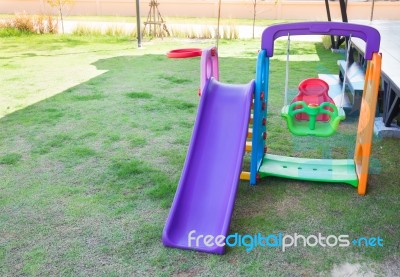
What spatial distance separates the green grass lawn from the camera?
6.73 feet

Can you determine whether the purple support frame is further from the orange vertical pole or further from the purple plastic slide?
the purple plastic slide

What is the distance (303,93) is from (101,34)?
28.7 feet

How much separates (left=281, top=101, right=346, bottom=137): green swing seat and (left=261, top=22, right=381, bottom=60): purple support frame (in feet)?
1.25

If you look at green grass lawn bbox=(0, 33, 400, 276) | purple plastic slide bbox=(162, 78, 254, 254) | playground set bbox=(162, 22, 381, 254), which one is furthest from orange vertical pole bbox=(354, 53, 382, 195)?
purple plastic slide bbox=(162, 78, 254, 254)

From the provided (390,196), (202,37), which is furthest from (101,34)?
(390,196)

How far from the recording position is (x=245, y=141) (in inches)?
98.0

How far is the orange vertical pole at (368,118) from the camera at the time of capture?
8.06 feet

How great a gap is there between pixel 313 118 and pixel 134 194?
4.03 feet

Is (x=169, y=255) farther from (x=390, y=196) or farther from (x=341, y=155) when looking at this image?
(x=341, y=155)

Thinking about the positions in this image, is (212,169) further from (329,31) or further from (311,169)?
(329,31)

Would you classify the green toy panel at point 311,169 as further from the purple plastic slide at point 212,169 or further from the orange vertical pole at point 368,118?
the purple plastic slide at point 212,169

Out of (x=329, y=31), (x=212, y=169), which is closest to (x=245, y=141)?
(x=212, y=169)

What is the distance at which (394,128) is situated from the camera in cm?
366

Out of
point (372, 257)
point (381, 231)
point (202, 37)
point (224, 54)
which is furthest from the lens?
point (202, 37)
